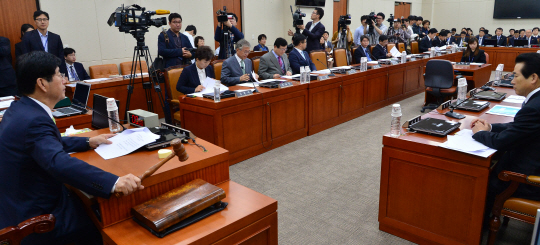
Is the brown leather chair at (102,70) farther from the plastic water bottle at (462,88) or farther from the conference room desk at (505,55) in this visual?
the conference room desk at (505,55)

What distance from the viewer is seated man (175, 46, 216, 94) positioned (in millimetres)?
3758

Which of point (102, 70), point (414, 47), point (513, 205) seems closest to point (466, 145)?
point (513, 205)

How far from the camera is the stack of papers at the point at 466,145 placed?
184 cm

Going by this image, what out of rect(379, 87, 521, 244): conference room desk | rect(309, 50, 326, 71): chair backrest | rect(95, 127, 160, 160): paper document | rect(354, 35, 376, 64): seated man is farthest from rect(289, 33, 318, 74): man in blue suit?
rect(95, 127, 160, 160): paper document

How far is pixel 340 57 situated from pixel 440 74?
1.60 meters

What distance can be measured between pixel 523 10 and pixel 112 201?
51.2 feet

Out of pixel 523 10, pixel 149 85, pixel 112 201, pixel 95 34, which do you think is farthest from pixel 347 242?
pixel 523 10

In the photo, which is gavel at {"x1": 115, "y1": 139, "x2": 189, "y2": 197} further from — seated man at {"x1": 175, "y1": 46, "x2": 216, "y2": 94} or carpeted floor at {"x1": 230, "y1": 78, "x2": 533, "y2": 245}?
seated man at {"x1": 175, "y1": 46, "x2": 216, "y2": 94}

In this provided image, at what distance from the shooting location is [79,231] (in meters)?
1.46

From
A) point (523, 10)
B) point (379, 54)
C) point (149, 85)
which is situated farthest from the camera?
point (523, 10)

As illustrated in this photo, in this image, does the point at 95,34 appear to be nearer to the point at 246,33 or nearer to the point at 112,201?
the point at 246,33

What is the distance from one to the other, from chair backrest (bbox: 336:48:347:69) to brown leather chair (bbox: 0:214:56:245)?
17.1ft

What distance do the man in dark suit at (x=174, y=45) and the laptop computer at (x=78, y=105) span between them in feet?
6.13

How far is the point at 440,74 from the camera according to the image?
4.99m
